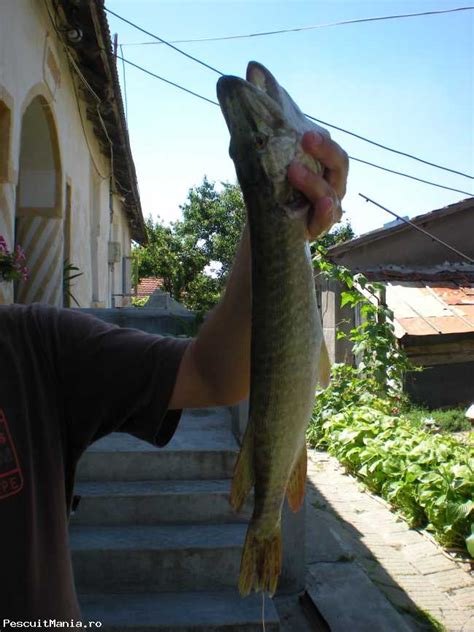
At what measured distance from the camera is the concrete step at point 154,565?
3680mm

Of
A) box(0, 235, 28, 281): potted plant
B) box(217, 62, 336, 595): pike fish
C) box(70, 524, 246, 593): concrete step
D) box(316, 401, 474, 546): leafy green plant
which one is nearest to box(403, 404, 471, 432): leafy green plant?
box(316, 401, 474, 546): leafy green plant

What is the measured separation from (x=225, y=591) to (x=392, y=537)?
2132 mm

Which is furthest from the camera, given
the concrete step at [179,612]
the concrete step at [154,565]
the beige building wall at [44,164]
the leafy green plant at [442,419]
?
the leafy green plant at [442,419]

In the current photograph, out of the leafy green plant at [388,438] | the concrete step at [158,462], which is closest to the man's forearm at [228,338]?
the concrete step at [158,462]

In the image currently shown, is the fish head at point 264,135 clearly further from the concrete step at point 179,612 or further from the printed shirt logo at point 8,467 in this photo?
the concrete step at point 179,612

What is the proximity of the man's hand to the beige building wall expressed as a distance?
4.71 m

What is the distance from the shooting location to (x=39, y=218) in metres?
8.47

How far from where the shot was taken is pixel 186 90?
8930mm

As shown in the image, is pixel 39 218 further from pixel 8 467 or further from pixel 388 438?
pixel 8 467

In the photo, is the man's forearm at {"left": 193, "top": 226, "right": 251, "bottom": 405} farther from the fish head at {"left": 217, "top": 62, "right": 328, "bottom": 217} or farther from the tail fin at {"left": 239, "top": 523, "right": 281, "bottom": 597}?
the tail fin at {"left": 239, "top": 523, "right": 281, "bottom": 597}

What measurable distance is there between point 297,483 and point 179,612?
86.3 inches

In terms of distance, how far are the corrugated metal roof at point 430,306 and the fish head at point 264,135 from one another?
27.1 ft

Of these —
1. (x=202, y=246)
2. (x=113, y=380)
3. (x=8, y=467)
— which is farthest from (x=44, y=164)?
(x=202, y=246)

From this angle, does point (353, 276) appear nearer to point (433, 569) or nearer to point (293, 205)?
point (433, 569)
